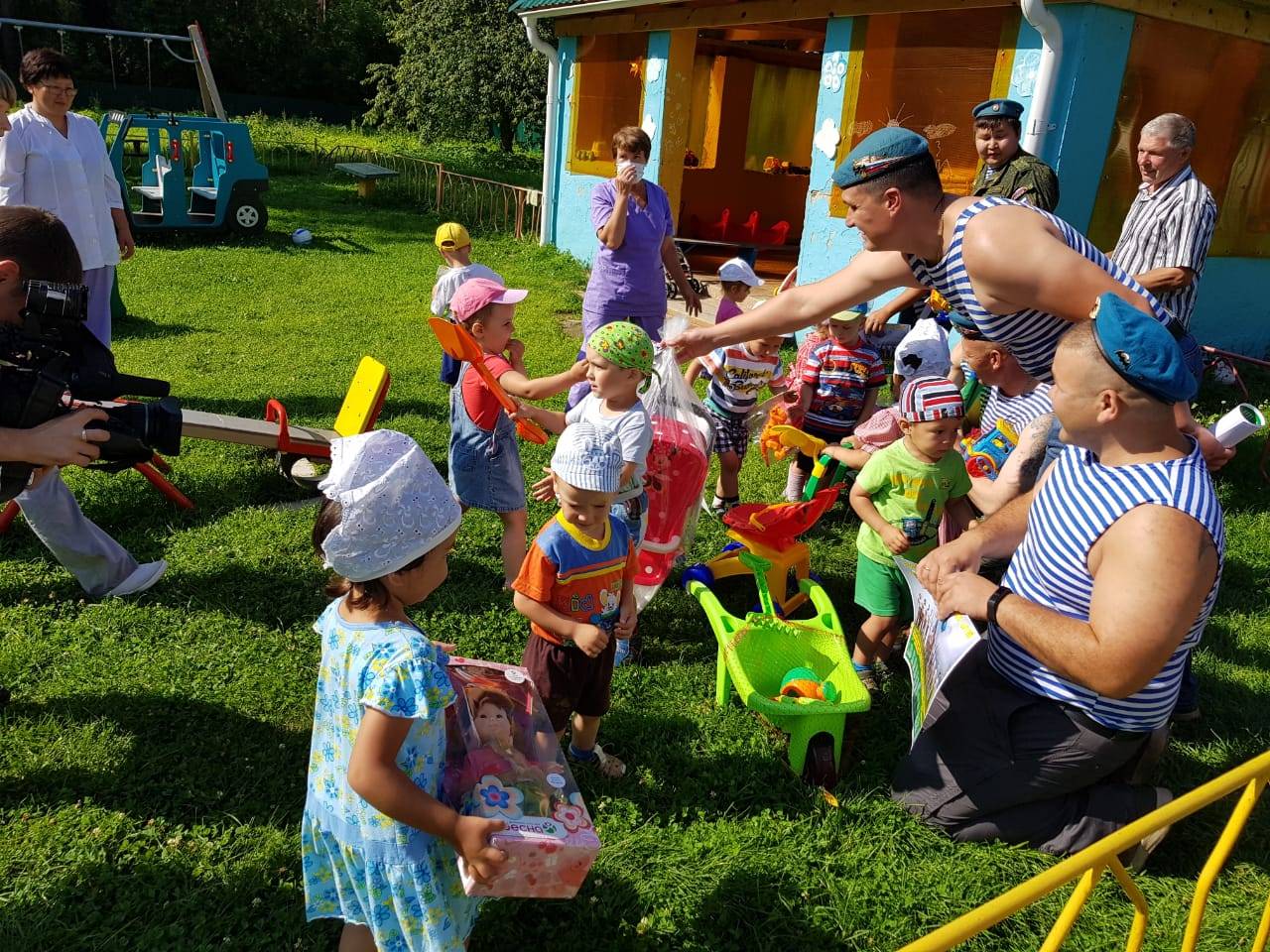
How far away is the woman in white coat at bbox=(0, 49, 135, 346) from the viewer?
556 cm

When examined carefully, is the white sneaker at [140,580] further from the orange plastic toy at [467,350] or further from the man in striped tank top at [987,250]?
the man in striped tank top at [987,250]

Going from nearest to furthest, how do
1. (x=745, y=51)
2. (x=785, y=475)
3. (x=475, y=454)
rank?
(x=475, y=454), (x=785, y=475), (x=745, y=51)

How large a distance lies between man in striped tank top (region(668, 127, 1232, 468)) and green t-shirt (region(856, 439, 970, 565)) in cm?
77

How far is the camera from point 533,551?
3031 millimetres

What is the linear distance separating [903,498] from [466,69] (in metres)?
23.4

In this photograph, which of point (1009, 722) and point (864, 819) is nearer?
point (1009, 722)

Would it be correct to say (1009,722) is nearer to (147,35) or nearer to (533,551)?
(533,551)

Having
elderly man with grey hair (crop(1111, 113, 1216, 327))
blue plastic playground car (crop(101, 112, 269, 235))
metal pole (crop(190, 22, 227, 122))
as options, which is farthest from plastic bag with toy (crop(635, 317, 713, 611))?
blue plastic playground car (crop(101, 112, 269, 235))

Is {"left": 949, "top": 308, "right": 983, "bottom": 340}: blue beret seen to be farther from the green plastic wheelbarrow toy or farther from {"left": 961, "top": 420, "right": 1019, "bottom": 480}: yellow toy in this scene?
the green plastic wheelbarrow toy

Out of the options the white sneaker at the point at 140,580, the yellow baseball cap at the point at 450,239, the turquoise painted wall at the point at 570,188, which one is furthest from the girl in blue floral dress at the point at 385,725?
the turquoise painted wall at the point at 570,188

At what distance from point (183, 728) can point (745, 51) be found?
543 inches

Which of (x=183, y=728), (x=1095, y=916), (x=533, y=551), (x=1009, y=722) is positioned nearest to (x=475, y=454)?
(x=533, y=551)

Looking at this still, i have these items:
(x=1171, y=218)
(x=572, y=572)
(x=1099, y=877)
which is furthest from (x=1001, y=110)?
(x=1099, y=877)

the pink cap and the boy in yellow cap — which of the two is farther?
the boy in yellow cap
